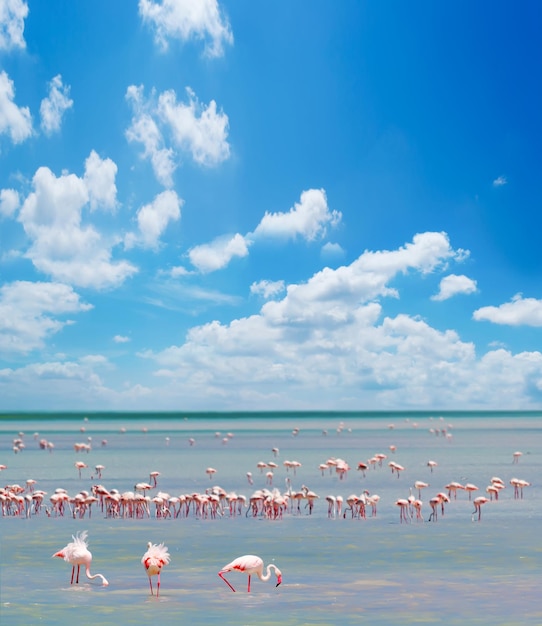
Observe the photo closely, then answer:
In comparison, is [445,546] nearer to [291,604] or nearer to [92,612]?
[291,604]

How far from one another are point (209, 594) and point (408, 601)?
112 inches

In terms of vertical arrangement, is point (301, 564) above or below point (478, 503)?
below

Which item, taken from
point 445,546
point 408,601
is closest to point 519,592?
point 408,601

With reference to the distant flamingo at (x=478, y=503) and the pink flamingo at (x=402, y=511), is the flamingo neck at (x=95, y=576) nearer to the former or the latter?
the pink flamingo at (x=402, y=511)

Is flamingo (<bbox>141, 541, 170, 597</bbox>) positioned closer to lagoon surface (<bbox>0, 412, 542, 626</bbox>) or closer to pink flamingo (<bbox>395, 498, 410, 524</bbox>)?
lagoon surface (<bbox>0, 412, 542, 626</bbox>)

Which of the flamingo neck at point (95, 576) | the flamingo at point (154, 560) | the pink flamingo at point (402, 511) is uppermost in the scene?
the pink flamingo at point (402, 511)

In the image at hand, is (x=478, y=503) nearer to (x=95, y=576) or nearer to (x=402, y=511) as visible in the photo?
(x=402, y=511)

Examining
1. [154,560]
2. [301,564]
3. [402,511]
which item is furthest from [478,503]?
[154,560]

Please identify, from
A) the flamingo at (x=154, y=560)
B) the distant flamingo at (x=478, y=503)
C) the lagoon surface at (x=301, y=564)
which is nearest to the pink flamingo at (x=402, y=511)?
the lagoon surface at (x=301, y=564)

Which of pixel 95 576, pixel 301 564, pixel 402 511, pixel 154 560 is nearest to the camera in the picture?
pixel 154 560

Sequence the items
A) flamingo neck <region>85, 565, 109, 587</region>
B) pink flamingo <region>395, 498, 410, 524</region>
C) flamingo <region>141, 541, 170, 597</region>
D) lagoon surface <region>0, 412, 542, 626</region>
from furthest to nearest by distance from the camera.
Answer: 1. pink flamingo <region>395, 498, 410, 524</region>
2. flamingo neck <region>85, 565, 109, 587</region>
3. flamingo <region>141, 541, 170, 597</region>
4. lagoon surface <region>0, 412, 542, 626</region>

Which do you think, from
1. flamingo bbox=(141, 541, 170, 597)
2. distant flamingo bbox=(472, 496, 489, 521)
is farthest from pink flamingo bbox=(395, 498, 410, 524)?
flamingo bbox=(141, 541, 170, 597)

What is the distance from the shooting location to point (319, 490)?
2939cm

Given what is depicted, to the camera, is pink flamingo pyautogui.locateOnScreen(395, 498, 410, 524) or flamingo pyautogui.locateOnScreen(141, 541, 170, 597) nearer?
flamingo pyautogui.locateOnScreen(141, 541, 170, 597)
